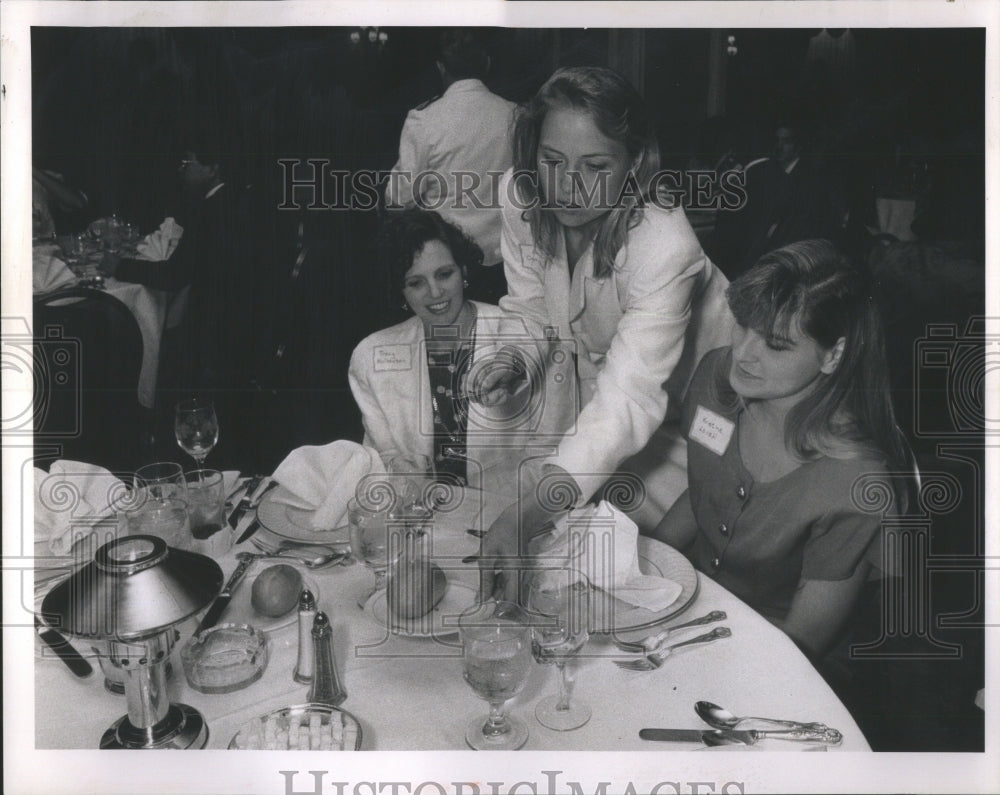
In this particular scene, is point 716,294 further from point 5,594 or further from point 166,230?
point 5,594

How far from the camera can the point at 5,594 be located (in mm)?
1534

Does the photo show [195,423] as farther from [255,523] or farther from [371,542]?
[371,542]

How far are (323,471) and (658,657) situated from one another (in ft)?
2.07

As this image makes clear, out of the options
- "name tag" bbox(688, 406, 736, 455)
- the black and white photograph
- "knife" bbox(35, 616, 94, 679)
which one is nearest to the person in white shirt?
the black and white photograph

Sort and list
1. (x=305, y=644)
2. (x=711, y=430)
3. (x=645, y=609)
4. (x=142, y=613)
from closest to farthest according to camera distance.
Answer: (x=142, y=613)
(x=305, y=644)
(x=645, y=609)
(x=711, y=430)

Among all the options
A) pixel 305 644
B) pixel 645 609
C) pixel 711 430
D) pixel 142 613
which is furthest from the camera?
pixel 711 430

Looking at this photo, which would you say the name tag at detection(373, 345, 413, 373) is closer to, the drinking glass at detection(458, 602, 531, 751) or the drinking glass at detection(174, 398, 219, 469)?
the drinking glass at detection(174, 398, 219, 469)

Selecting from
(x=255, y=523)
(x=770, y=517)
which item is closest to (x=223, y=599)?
(x=255, y=523)

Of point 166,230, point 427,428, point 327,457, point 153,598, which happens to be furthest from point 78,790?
point 166,230

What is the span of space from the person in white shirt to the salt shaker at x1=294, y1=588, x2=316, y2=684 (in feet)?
1.85

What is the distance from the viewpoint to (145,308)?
4.99 feet

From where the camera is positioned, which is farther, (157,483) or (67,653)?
(157,483)

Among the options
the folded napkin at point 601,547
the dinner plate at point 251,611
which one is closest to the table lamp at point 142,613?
the dinner plate at point 251,611

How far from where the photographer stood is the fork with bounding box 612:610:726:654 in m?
1.40
